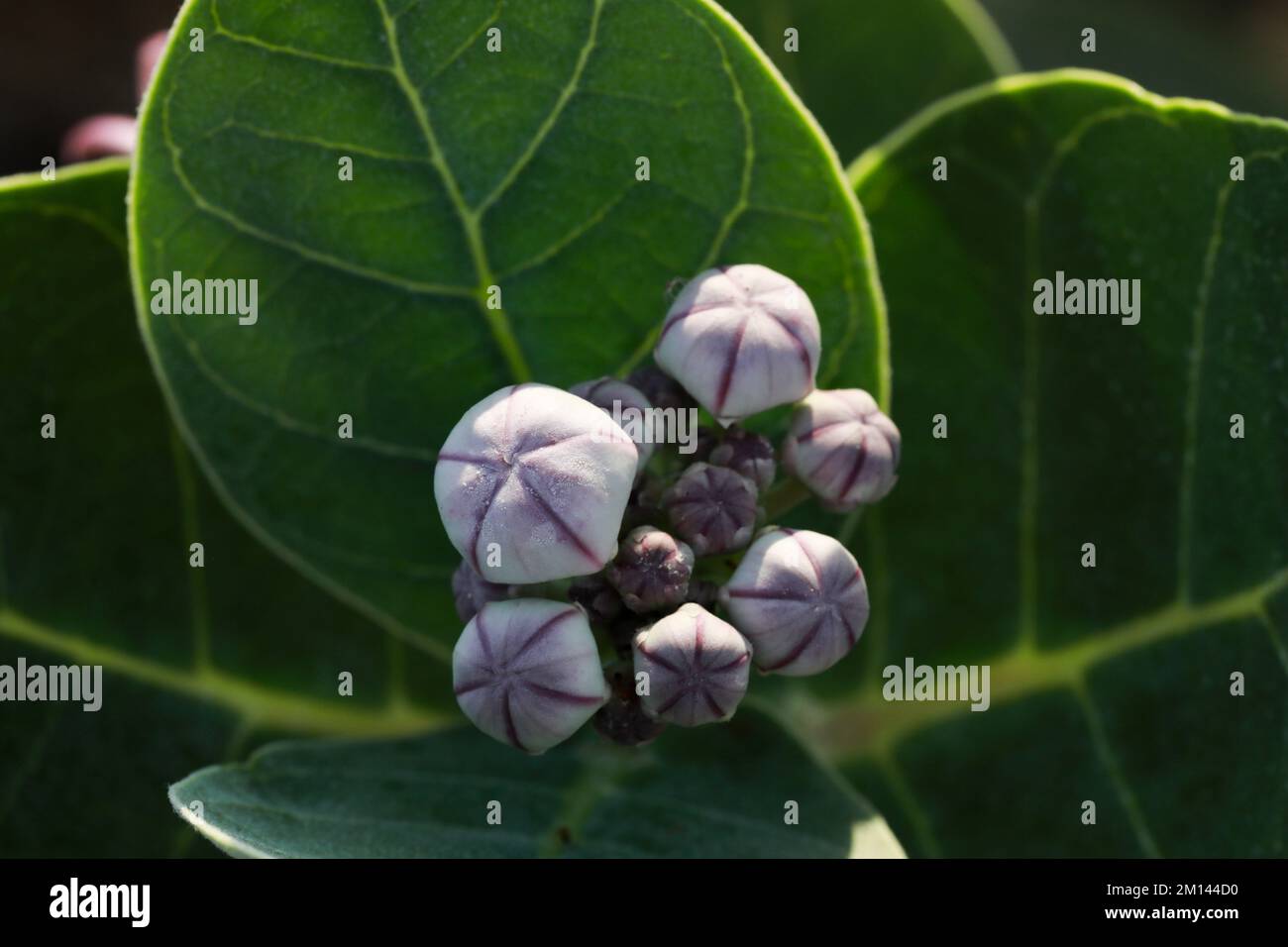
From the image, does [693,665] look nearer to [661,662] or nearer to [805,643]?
[661,662]

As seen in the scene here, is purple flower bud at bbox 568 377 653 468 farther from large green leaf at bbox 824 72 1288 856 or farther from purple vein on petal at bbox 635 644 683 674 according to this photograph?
large green leaf at bbox 824 72 1288 856

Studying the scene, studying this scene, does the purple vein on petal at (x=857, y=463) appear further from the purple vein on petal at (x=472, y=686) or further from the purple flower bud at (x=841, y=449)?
the purple vein on petal at (x=472, y=686)

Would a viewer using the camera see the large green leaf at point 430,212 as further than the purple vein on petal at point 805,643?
Yes

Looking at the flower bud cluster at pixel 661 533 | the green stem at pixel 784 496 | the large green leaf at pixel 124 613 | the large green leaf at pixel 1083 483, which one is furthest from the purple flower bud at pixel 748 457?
the large green leaf at pixel 124 613

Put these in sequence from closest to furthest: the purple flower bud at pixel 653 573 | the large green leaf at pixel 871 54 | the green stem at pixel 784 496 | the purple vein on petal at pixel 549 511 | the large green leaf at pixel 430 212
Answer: the purple vein on petal at pixel 549 511 → the purple flower bud at pixel 653 573 → the large green leaf at pixel 430 212 → the green stem at pixel 784 496 → the large green leaf at pixel 871 54

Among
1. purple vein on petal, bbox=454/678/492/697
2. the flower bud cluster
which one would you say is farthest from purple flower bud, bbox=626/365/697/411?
purple vein on petal, bbox=454/678/492/697

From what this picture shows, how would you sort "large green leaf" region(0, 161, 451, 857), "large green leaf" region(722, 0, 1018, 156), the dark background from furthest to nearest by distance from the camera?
the dark background
"large green leaf" region(722, 0, 1018, 156)
"large green leaf" region(0, 161, 451, 857)
